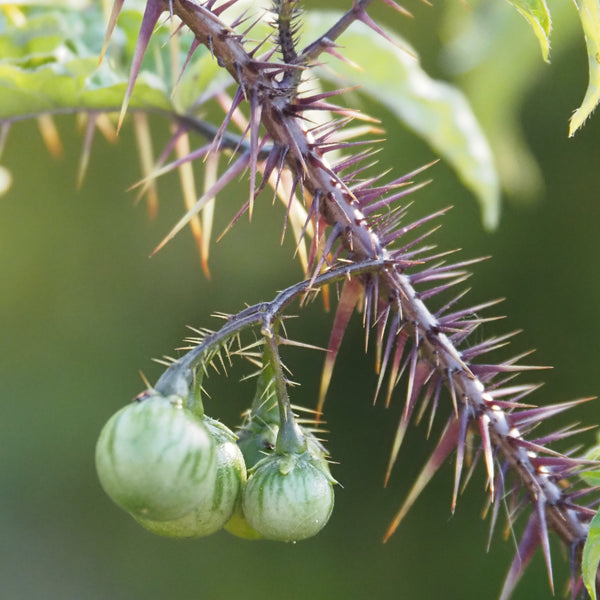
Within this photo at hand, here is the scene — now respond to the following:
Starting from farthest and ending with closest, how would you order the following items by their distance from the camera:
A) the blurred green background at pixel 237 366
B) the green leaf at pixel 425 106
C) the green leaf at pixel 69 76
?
the blurred green background at pixel 237 366 → the green leaf at pixel 425 106 → the green leaf at pixel 69 76

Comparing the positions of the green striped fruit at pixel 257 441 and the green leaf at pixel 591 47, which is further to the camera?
the green striped fruit at pixel 257 441

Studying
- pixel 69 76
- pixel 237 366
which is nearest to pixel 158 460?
pixel 69 76

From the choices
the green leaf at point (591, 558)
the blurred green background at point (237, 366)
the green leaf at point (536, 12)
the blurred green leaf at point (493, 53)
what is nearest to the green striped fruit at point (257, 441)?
the green leaf at point (591, 558)

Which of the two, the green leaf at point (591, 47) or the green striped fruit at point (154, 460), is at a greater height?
the green leaf at point (591, 47)

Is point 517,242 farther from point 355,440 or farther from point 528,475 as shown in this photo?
point 528,475

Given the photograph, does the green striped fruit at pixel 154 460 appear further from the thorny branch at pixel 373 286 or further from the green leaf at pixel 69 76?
the green leaf at pixel 69 76

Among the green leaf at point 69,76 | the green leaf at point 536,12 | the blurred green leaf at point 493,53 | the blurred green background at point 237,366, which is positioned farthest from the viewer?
the blurred green background at point 237,366

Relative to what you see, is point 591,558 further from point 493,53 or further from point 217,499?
point 493,53
